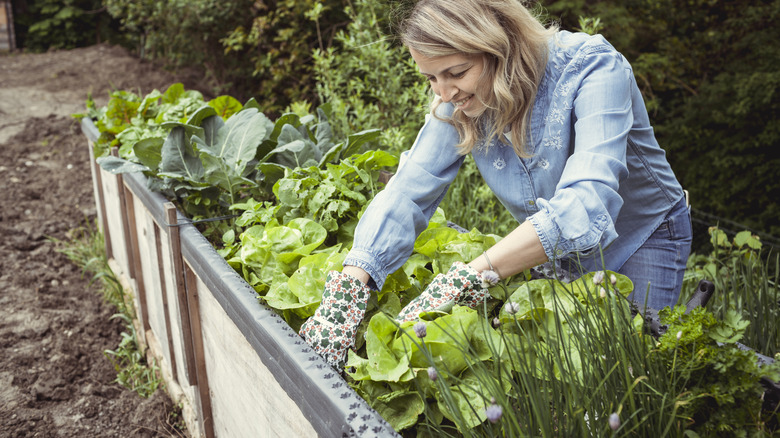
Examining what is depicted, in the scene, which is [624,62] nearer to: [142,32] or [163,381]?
[163,381]

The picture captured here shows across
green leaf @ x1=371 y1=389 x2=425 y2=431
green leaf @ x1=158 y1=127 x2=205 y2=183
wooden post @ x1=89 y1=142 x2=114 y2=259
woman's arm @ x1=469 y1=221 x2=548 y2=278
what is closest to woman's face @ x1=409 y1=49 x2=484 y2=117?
woman's arm @ x1=469 y1=221 x2=548 y2=278

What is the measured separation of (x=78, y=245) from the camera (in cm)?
466

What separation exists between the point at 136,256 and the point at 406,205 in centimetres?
207

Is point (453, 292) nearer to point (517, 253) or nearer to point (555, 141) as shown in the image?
point (517, 253)

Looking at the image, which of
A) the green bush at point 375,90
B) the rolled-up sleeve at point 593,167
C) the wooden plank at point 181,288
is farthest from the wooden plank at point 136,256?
the rolled-up sleeve at point 593,167

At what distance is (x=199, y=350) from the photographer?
7.41 ft

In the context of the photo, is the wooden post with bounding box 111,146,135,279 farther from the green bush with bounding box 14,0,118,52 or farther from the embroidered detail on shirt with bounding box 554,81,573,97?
the green bush with bounding box 14,0,118,52

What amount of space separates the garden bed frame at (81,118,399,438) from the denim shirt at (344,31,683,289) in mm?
346

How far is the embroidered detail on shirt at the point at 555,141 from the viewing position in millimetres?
1629

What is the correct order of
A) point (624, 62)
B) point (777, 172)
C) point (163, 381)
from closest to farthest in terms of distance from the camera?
point (624, 62) < point (163, 381) < point (777, 172)

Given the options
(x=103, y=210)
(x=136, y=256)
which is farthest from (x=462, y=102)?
(x=103, y=210)

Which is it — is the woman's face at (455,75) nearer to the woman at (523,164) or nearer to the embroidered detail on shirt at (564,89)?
the woman at (523,164)

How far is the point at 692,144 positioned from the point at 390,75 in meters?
4.36

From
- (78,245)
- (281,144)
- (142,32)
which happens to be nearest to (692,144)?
(281,144)
